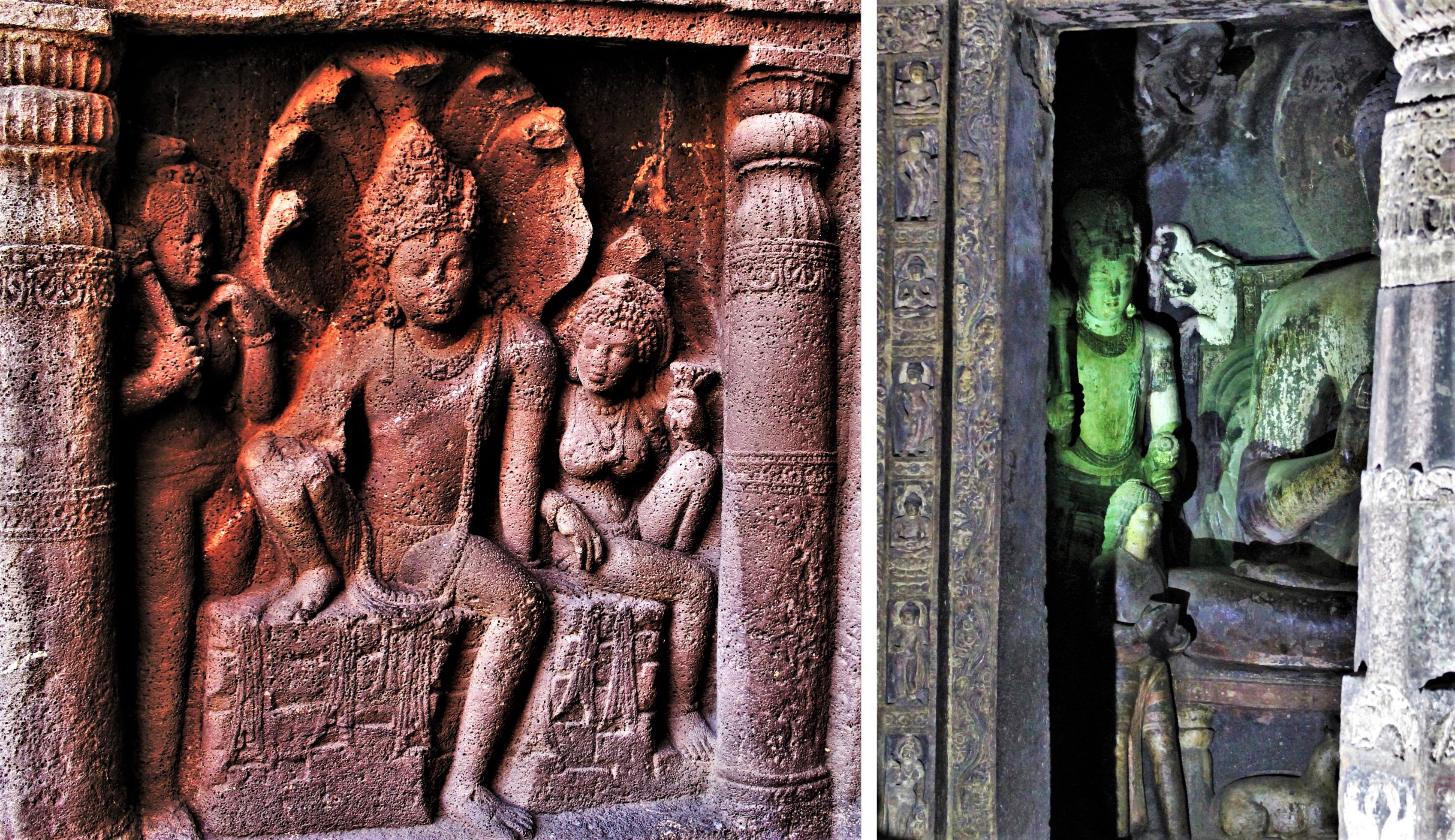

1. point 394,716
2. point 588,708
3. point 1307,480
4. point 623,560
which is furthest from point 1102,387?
point 394,716

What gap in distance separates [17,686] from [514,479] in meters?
1.42

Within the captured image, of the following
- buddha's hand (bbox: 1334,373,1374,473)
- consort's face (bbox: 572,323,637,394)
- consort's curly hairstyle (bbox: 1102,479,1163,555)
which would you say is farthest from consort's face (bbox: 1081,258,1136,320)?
consort's face (bbox: 572,323,637,394)

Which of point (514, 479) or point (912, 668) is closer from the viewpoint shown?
point (912, 668)

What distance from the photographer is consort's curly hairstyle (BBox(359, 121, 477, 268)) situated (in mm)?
3766

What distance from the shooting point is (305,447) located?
3.81m

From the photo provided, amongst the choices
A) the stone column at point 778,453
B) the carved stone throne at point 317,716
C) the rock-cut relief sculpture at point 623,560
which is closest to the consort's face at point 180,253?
the carved stone throne at point 317,716


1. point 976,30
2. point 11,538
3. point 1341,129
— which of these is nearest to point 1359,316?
point 1341,129

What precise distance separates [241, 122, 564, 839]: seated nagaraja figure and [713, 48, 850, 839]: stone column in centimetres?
54

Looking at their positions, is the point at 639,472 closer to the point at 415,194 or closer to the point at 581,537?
the point at 581,537

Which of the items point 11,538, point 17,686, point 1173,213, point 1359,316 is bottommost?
point 17,686

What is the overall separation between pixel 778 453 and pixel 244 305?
156 cm

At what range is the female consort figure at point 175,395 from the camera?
3637 mm

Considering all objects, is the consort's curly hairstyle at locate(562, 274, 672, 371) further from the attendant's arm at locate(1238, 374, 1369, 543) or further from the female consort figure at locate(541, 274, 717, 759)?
the attendant's arm at locate(1238, 374, 1369, 543)

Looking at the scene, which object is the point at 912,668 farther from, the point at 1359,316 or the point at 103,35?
the point at 103,35
